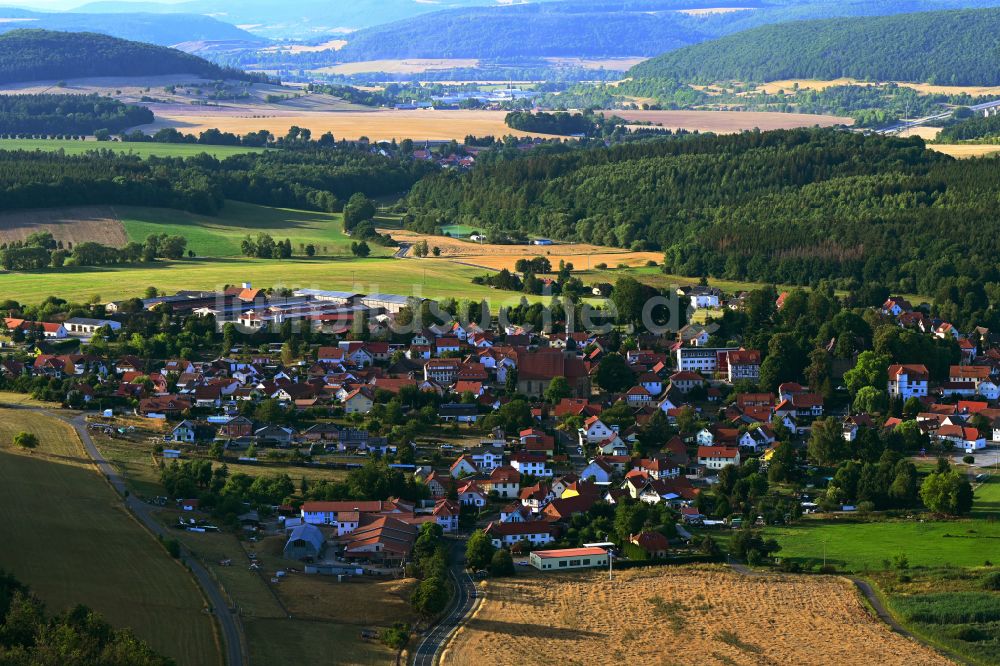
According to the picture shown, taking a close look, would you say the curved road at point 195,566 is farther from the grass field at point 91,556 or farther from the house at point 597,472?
the house at point 597,472

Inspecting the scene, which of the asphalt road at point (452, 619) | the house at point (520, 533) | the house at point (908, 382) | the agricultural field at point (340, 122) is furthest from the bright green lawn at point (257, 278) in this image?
the agricultural field at point (340, 122)

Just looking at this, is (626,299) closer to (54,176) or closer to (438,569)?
(438,569)

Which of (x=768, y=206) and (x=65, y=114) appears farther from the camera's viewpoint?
(x=65, y=114)

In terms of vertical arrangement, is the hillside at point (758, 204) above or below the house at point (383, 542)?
above

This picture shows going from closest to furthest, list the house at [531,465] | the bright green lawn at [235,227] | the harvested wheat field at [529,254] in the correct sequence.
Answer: the house at [531,465]
the harvested wheat field at [529,254]
the bright green lawn at [235,227]

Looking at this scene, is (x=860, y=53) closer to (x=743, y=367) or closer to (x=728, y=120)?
(x=728, y=120)

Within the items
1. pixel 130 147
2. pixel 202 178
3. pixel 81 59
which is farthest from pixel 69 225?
pixel 81 59
